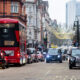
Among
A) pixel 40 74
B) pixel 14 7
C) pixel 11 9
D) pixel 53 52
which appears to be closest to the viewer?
pixel 40 74

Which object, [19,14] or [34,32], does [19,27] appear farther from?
[34,32]

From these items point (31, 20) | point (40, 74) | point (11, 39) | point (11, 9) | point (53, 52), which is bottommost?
point (40, 74)

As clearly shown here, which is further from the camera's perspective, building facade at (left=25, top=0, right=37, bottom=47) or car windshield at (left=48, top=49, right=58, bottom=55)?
building facade at (left=25, top=0, right=37, bottom=47)

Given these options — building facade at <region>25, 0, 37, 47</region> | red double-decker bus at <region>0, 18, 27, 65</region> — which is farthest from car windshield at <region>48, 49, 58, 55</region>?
building facade at <region>25, 0, 37, 47</region>

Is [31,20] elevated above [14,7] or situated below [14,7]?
below

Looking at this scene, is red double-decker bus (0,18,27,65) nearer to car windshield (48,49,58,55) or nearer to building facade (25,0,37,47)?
car windshield (48,49,58,55)

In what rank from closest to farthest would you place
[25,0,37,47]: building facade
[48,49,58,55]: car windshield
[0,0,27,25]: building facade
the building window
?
[48,49,58,55]: car windshield → [0,0,27,25]: building facade → the building window → [25,0,37,47]: building facade

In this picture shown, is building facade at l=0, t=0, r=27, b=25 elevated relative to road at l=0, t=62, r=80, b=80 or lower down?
elevated

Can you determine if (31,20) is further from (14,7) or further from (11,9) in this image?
(11,9)

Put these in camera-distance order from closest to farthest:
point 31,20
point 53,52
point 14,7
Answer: point 53,52 < point 14,7 < point 31,20

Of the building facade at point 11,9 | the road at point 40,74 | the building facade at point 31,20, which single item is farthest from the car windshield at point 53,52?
the building facade at point 31,20

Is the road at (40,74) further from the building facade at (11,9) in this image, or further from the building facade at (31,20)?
the building facade at (31,20)

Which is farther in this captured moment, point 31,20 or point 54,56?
point 31,20

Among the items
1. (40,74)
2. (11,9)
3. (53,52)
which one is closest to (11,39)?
(40,74)
